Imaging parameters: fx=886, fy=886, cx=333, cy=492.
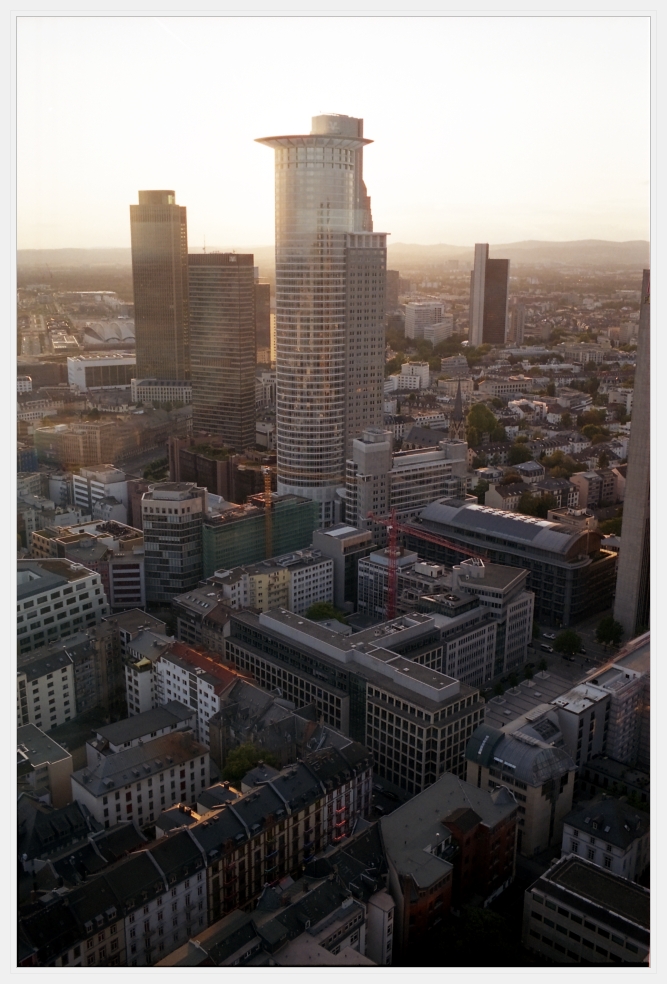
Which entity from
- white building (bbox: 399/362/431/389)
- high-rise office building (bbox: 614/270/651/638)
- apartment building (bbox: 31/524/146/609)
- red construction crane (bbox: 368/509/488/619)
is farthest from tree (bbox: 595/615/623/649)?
white building (bbox: 399/362/431/389)

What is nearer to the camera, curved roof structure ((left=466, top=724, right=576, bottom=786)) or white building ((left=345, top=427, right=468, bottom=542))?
curved roof structure ((left=466, top=724, right=576, bottom=786))

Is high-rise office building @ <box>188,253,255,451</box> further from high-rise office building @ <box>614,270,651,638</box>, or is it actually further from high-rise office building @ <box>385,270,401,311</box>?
high-rise office building @ <box>614,270,651,638</box>

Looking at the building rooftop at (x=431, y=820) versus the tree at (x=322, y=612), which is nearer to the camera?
the building rooftop at (x=431, y=820)

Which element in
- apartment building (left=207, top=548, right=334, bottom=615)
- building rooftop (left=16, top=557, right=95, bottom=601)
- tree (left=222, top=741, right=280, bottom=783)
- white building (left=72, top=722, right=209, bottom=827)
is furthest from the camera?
apartment building (left=207, top=548, right=334, bottom=615)

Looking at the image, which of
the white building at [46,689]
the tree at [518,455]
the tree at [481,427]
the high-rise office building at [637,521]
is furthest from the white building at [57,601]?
the tree at [481,427]

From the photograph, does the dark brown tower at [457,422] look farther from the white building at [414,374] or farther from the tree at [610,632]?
the tree at [610,632]

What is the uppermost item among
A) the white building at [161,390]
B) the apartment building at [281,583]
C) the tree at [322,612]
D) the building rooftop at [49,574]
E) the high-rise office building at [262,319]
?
the high-rise office building at [262,319]

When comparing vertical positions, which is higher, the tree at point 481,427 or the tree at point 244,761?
the tree at point 481,427

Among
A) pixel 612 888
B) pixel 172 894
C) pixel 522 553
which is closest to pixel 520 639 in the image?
pixel 522 553
